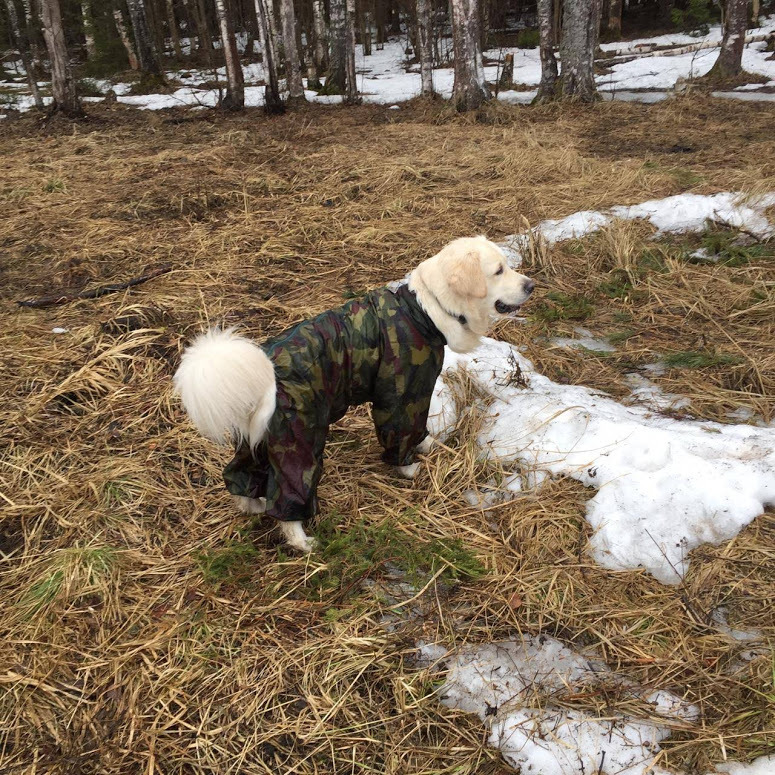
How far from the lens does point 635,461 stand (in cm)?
299

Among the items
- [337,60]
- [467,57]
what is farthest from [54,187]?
[337,60]

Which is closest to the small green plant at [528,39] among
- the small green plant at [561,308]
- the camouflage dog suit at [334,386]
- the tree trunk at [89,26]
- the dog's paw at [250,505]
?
the tree trunk at [89,26]

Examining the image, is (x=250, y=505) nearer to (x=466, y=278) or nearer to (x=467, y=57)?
(x=466, y=278)

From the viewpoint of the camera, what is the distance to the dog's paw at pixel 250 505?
2.93 metres

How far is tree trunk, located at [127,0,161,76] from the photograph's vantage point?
1741 cm

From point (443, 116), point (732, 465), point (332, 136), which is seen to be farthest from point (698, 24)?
point (732, 465)

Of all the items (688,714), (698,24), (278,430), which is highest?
(698,24)

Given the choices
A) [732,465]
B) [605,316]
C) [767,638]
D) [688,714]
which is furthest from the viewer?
[605,316]

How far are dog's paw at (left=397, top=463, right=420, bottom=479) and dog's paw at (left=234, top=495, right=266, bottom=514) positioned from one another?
78 centimetres

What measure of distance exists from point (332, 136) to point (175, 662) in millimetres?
9928

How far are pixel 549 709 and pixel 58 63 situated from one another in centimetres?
1413

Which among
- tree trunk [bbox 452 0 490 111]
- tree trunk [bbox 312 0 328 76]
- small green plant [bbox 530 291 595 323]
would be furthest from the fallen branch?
tree trunk [bbox 312 0 328 76]

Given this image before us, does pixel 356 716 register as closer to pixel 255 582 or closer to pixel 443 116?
pixel 255 582

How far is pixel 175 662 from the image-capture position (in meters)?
2.24
